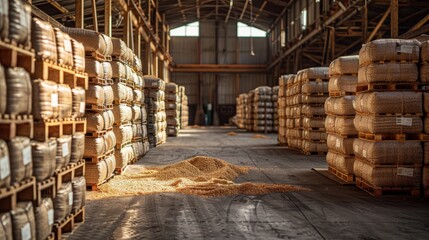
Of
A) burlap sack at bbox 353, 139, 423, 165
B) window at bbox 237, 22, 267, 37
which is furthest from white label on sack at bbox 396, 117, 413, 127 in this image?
window at bbox 237, 22, 267, 37

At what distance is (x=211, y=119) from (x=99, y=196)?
35275 millimetres

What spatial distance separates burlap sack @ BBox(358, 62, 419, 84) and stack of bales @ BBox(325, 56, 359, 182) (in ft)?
5.01

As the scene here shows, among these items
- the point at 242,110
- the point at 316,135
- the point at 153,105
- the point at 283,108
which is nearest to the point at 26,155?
the point at 316,135

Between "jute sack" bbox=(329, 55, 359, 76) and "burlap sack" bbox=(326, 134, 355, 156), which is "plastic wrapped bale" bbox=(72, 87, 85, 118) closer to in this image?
"burlap sack" bbox=(326, 134, 355, 156)

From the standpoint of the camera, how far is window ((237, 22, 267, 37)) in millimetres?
42000

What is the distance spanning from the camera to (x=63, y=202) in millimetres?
4938

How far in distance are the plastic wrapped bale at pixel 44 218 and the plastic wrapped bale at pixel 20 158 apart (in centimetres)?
38

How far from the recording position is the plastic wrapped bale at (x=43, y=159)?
4.27m

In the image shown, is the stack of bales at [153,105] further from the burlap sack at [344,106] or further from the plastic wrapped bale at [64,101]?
the plastic wrapped bale at [64,101]

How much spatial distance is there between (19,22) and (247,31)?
39.2 metres

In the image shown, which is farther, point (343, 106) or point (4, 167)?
point (343, 106)

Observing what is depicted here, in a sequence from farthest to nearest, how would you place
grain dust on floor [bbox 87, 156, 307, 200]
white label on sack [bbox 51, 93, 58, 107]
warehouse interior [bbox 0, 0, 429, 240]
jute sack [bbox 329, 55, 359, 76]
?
1. jute sack [bbox 329, 55, 359, 76]
2. grain dust on floor [bbox 87, 156, 307, 200]
3. white label on sack [bbox 51, 93, 58, 107]
4. warehouse interior [bbox 0, 0, 429, 240]

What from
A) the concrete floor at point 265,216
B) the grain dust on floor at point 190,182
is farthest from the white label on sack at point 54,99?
the grain dust on floor at point 190,182

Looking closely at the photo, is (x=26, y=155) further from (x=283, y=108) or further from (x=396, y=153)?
(x=283, y=108)
